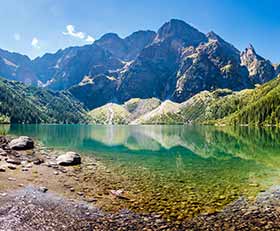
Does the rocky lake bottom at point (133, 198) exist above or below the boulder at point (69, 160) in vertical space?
below

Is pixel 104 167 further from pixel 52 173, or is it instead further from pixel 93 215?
pixel 93 215

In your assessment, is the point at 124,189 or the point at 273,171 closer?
the point at 124,189

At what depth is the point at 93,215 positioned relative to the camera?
75.8ft

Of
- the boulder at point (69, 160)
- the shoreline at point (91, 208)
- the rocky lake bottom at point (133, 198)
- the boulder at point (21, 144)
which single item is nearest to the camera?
the shoreline at point (91, 208)

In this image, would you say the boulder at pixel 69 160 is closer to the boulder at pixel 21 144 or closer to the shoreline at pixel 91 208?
the shoreline at pixel 91 208

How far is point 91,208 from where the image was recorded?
24953 mm

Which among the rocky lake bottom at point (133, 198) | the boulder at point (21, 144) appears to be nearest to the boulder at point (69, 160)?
the rocky lake bottom at point (133, 198)

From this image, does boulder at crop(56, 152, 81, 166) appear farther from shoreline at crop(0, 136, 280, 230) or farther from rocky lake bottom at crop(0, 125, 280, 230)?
shoreline at crop(0, 136, 280, 230)

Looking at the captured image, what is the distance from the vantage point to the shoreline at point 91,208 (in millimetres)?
21266

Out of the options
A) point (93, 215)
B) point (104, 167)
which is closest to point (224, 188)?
point (93, 215)

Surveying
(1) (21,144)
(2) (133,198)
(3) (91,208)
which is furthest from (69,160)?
(3) (91,208)

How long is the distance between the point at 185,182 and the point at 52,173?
16609 mm

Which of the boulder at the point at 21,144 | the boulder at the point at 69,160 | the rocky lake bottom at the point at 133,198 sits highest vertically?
the boulder at the point at 21,144

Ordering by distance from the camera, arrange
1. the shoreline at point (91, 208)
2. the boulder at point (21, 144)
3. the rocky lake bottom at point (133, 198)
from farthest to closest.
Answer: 1. the boulder at point (21, 144)
2. the rocky lake bottom at point (133, 198)
3. the shoreline at point (91, 208)
